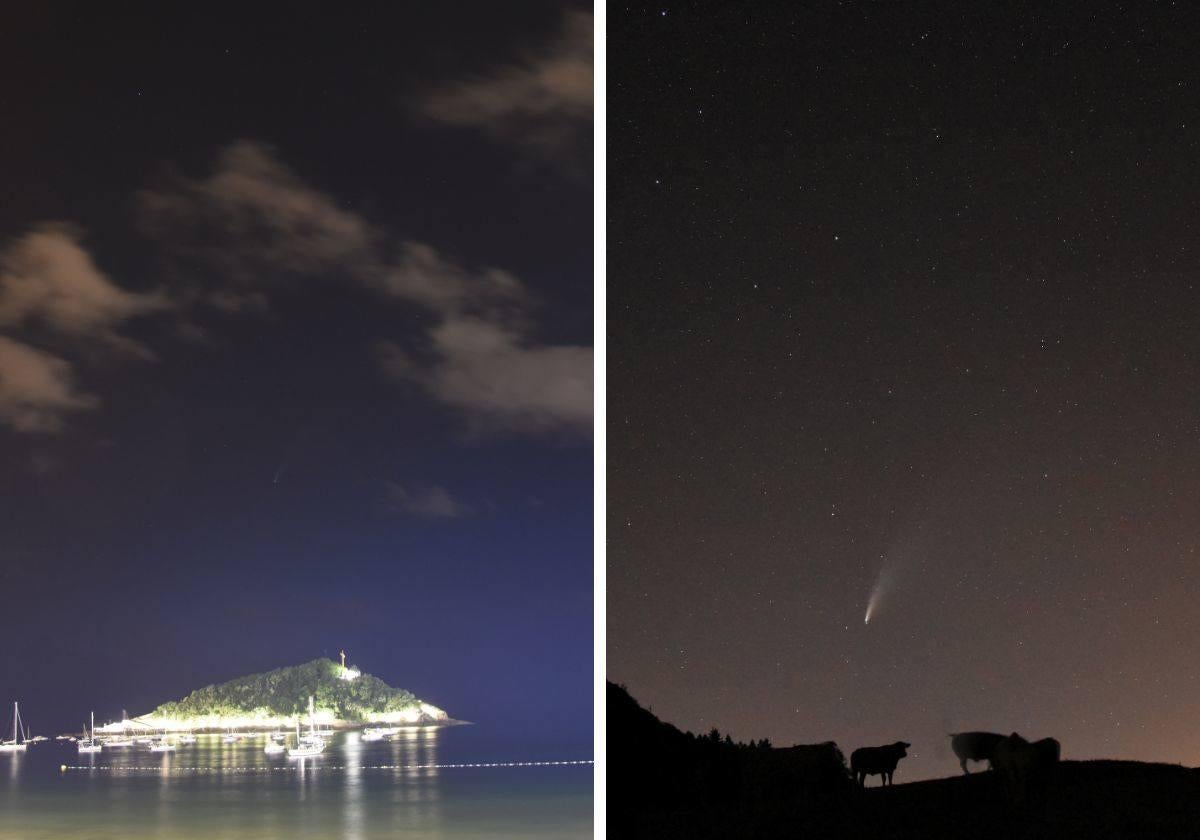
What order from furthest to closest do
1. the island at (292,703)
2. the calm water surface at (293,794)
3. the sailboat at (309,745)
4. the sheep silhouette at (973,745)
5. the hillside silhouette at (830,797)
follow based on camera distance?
1. the sailboat at (309,745)
2. the island at (292,703)
3. the calm water surface at (293,794)
4. the sheep silhouette at (973,745)
5. the hillside silhouette at (830,797)

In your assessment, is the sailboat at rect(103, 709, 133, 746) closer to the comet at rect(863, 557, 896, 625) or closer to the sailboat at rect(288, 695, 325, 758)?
the sailboat at rect(288, 695, 325, 758)

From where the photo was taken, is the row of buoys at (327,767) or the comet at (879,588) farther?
the row of buoys at (327,767)

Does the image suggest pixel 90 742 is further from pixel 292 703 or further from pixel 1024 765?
pixel 1024 765

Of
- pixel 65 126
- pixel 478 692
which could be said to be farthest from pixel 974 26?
pixel 478 692

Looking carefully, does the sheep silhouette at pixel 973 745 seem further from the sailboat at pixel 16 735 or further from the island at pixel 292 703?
the island at pixel 292 703

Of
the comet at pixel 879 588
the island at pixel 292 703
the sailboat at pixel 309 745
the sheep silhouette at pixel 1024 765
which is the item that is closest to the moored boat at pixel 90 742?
the island at pixel 292 703
